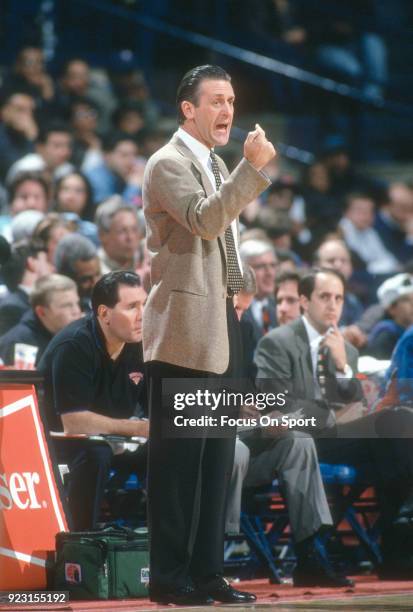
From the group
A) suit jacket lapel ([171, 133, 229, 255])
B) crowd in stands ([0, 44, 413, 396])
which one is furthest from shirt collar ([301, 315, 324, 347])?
suit jacket lapel ([171, 133, 229, 255])

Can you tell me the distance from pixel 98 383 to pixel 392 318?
9.57 feet

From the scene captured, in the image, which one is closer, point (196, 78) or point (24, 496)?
point (196, 78)

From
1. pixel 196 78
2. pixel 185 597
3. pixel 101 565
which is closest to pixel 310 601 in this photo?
pixel 185 597

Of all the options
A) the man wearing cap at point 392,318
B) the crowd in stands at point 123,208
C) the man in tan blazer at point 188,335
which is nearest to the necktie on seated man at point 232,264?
the man in tan blazer at point 188,335

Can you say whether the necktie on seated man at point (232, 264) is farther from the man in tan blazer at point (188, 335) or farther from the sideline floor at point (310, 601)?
the sideline floor at point (310, 601)

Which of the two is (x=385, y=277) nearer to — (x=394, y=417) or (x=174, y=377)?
(x=394, y=417)

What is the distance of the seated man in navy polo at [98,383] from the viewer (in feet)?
17.4

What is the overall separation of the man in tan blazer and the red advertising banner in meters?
0.74

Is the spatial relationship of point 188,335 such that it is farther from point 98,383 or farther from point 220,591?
point 98,383

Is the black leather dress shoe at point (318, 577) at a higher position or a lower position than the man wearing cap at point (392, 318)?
lower

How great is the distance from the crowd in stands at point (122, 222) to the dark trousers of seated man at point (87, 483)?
2.90ft

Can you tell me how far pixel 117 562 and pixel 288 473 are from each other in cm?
99

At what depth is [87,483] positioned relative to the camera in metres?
5.29

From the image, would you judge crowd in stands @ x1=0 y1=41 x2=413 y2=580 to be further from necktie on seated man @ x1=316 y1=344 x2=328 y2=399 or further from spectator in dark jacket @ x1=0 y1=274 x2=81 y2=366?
necktie on seated man @ x1=316 y1=344 x2=328 y2=399
